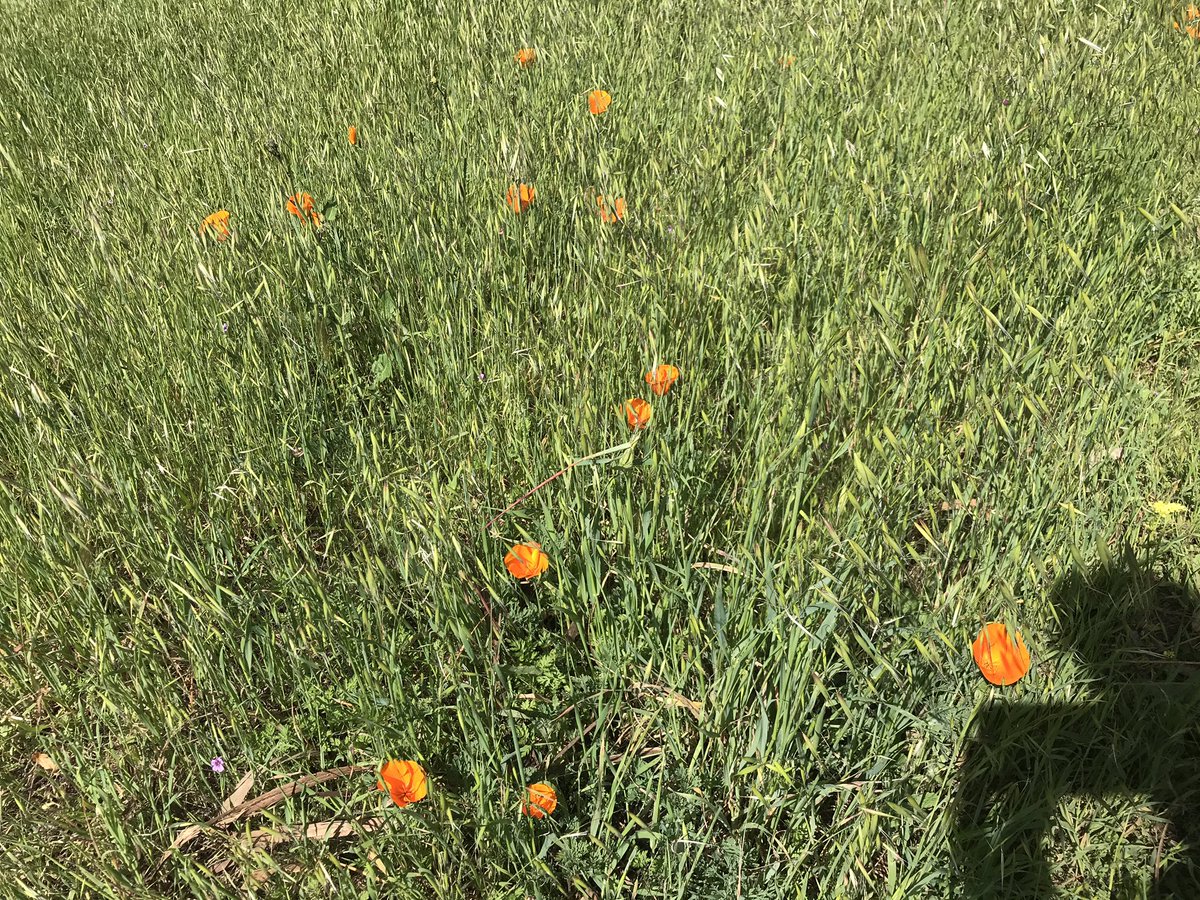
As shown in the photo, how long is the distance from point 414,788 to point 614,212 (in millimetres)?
1461

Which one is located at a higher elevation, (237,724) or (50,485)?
(50,485)

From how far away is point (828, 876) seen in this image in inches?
39.3

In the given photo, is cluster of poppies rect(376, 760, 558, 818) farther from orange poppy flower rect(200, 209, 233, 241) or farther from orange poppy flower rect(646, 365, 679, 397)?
orange poppy flower rect(200, 209, 233, 241)

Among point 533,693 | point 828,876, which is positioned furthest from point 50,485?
point 828,876

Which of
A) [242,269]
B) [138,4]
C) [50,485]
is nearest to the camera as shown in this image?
[50,485]

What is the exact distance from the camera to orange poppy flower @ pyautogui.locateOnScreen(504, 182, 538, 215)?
6.43 ft

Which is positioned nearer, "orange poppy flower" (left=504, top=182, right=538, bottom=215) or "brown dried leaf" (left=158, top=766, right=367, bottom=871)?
"brown dried leaf" (left=158, top=766, right=367, bottom=871)

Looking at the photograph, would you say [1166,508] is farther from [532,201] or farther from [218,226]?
[218,226]

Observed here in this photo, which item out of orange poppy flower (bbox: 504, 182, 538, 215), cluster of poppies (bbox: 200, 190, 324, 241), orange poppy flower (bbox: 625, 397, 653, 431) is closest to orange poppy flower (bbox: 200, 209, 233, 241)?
cluster of poppies (bbox: 200, 190, 324, 241)

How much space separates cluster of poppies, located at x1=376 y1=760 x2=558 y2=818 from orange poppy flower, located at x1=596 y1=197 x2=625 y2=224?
131 centimetres

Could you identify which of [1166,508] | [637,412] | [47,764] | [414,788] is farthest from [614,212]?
[47,764]

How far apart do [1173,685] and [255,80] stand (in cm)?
355

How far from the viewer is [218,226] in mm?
2018

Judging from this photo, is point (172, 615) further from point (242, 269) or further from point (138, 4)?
point (138, 4)
